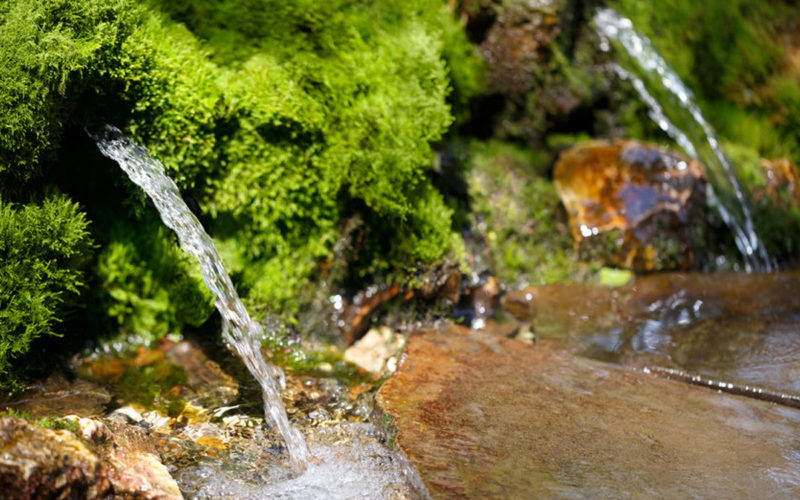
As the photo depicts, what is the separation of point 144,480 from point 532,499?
1.52m

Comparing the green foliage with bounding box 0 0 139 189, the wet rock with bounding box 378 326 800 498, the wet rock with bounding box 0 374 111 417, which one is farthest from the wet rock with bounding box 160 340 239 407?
the green foliage with bounding box 0 0 139 189

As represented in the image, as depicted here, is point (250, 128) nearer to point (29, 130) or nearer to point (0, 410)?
point (29, 130)

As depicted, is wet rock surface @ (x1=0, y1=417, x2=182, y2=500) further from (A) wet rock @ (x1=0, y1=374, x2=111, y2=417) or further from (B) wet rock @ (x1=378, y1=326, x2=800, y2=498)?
(B) wet rock @ (x1=378, y1=326, x2=800, y2=498)

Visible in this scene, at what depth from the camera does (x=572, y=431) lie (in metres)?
2.89

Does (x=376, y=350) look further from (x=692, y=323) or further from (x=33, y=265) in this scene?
(x=692, y=323)

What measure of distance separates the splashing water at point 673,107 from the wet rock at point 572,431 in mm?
3075

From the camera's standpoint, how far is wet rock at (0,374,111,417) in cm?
322

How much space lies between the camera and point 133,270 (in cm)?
393

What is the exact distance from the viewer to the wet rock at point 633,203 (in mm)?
5363

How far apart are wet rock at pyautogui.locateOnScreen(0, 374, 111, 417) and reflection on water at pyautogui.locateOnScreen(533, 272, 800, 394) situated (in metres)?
2.75

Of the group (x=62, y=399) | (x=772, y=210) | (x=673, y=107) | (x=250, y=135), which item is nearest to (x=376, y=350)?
(x=250, y=135)

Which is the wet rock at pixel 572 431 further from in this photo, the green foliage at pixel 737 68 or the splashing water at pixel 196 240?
the green foliage at pixel 737 68

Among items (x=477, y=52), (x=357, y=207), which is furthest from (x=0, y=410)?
(x=477, y=52)

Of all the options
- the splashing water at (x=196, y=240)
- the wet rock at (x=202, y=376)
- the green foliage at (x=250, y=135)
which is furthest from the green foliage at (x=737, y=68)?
the wet rock at (x=202, y=376)
